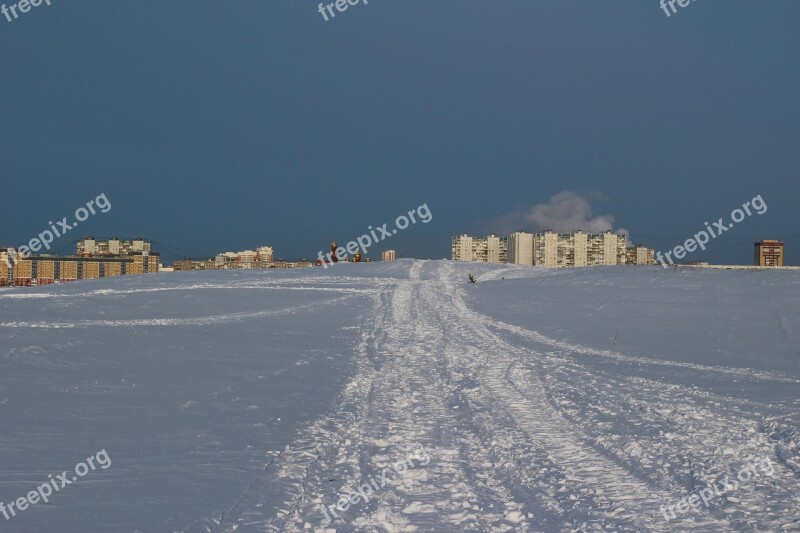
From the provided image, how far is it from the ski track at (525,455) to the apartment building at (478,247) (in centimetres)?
9405

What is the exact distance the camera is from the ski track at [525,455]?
464 cm

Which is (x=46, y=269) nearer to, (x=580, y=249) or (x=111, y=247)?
(x=111, y=247)

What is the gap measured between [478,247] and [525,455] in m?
100

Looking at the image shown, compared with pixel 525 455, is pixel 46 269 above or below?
above

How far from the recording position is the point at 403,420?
736 cm

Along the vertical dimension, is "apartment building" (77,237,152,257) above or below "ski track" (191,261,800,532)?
above

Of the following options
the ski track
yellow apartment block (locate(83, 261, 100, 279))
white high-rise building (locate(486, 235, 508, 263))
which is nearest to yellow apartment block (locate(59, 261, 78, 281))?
yellow apartment block (locate(83, 261, 100, 279))

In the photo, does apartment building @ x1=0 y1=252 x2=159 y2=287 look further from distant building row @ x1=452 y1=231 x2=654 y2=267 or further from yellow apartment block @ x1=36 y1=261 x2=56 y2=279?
distant building row @ x1=452 y1=231 x2=654 y2=267

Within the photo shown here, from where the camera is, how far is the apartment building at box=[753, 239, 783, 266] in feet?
208

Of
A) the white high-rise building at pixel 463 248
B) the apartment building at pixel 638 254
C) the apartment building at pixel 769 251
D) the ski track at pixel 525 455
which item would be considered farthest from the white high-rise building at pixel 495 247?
the ski track at pixel 525 455

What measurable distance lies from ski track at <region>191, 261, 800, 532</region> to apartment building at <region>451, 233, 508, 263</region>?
9405 cm

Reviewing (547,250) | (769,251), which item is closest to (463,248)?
(547,250)

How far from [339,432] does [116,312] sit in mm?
14687

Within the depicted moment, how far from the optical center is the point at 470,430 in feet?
22.6
